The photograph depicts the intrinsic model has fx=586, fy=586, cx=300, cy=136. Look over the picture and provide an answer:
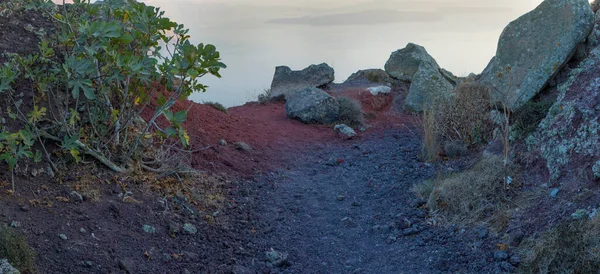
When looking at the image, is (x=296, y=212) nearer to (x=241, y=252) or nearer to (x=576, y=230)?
(x=241, y=252)

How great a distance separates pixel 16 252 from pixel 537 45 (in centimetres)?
715

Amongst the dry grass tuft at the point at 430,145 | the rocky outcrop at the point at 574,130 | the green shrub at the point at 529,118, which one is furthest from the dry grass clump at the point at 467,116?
the rocky outcrop at the point at 574,130

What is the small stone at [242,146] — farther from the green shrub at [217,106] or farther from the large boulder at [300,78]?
the large boulder at [300,78]

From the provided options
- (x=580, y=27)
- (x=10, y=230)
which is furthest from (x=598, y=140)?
(x=10, y=230)

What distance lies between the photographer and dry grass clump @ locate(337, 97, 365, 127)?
10.9 meters

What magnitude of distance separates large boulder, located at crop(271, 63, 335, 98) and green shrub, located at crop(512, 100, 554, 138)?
315 inches

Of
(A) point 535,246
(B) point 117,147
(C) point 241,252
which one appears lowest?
(C) point 241,252

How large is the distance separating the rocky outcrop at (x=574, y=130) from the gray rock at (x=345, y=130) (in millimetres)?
3868

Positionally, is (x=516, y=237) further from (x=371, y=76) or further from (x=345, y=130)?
(x=371, y=76)

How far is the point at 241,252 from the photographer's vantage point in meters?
5.24

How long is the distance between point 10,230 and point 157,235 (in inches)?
50.4

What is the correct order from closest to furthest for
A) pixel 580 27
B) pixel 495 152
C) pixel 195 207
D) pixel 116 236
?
1. pixel 116 236
2. pixel 195 207
3. pixel 495 152
4. pixel 580 27

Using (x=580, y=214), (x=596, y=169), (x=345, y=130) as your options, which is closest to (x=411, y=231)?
(x=580, y=214)

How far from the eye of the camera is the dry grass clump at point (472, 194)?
548 centimetres
